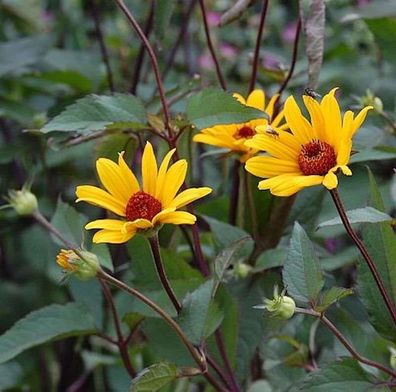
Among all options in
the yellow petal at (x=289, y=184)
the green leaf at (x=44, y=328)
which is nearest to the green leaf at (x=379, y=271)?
the yellow petal at (x=289, y=184)

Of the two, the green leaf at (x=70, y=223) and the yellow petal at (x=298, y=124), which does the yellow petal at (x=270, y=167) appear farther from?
the green leaf at (x=70, y=223)

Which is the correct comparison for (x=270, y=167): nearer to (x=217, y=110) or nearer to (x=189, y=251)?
(x=217, y=110)

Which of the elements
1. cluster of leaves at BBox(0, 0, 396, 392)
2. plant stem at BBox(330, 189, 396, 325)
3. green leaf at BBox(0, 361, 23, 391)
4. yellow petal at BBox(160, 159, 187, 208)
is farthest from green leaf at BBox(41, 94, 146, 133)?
green leaf at BBox(0, 361, 23, 391)

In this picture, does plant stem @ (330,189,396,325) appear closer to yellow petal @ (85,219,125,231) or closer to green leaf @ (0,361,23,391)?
yellow petal @ (85,219,125,231)

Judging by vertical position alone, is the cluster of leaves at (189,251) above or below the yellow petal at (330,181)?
below

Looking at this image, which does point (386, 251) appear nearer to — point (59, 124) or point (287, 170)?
point (287, 170)

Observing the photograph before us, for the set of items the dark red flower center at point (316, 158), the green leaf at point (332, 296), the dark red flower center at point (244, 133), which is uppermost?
the dark red flower center at point (316, 158)
